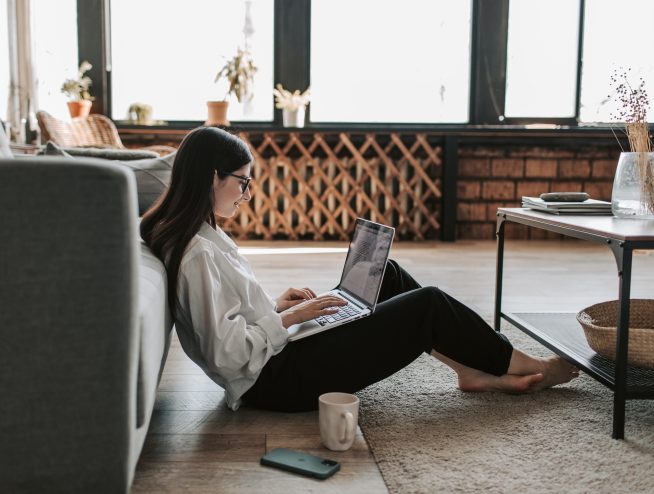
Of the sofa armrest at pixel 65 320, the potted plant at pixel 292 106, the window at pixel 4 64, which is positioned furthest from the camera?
the potted plant at pixel 292 106

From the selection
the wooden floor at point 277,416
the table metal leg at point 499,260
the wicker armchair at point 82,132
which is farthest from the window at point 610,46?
the table metal leg at point 499,260

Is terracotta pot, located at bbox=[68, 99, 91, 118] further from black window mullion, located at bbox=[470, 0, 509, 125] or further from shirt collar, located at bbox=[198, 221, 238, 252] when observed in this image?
shirt collar, located at bbox=[198, 221, 238, 252]

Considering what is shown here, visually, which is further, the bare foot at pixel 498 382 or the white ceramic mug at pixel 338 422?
the bare foot at pixel 498 382

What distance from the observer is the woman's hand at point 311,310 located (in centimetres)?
141

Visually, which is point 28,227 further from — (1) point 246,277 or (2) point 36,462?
(1) point 246,277

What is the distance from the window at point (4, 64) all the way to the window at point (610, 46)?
12.0ft

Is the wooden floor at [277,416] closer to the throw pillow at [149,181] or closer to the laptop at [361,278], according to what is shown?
the laptop at [361,278]

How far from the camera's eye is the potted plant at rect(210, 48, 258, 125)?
4434mm

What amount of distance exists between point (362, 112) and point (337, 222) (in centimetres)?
77

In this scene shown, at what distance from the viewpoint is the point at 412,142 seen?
4.66m

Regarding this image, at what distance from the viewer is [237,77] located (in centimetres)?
450

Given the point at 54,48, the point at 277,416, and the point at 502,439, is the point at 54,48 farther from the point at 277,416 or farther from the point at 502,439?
the point at 502,439

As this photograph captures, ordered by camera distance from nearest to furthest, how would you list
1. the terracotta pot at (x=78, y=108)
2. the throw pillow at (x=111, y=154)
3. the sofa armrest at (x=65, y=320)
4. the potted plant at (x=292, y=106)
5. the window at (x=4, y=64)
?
1. the sofa armrest at (x=65, y=320)
2. the throw pillow at (x=111, y=154)
3. the window at (x=4, y=64)
4. the terracotta pot at (x=78, y=108)
5. the potted plant at (x=292, y=106)

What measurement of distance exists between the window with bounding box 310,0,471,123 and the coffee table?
2878mm
